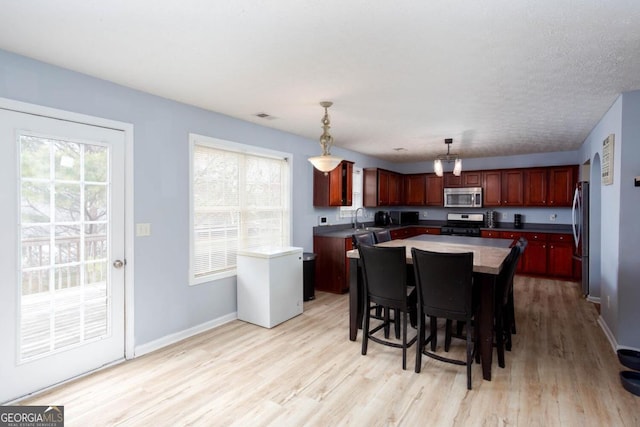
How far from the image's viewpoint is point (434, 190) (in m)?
7.42

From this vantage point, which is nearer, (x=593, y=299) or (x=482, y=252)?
(x=482, y=252)

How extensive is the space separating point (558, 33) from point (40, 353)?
13.2 ft

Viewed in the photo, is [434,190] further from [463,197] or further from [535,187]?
[535,187]

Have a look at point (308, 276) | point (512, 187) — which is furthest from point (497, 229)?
point (308, 276)

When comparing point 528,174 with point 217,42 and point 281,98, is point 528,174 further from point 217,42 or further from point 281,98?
point 217,42

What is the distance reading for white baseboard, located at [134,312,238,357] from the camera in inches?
118

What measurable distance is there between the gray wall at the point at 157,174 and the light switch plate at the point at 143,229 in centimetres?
5

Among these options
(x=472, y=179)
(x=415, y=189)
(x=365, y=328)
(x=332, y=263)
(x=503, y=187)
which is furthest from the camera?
(x=415, y=189)

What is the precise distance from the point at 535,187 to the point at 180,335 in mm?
6470

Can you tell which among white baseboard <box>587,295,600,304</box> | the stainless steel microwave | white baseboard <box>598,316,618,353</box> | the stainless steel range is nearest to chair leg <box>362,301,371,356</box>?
white baseboard <box>598,316,618,353</box>

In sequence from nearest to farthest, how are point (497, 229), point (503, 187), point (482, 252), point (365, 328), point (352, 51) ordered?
1. point (352, 51)
2. point (365, 328)
3. point (482, 252)
4. point (497, 229)
5. point (503, 187)

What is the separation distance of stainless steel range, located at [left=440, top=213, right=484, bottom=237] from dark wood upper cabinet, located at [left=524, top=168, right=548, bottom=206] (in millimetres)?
927

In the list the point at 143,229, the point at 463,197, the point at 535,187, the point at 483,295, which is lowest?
the point at 483,295

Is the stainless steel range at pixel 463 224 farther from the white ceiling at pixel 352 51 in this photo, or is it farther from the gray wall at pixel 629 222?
the gray wall at pixel 629 222
